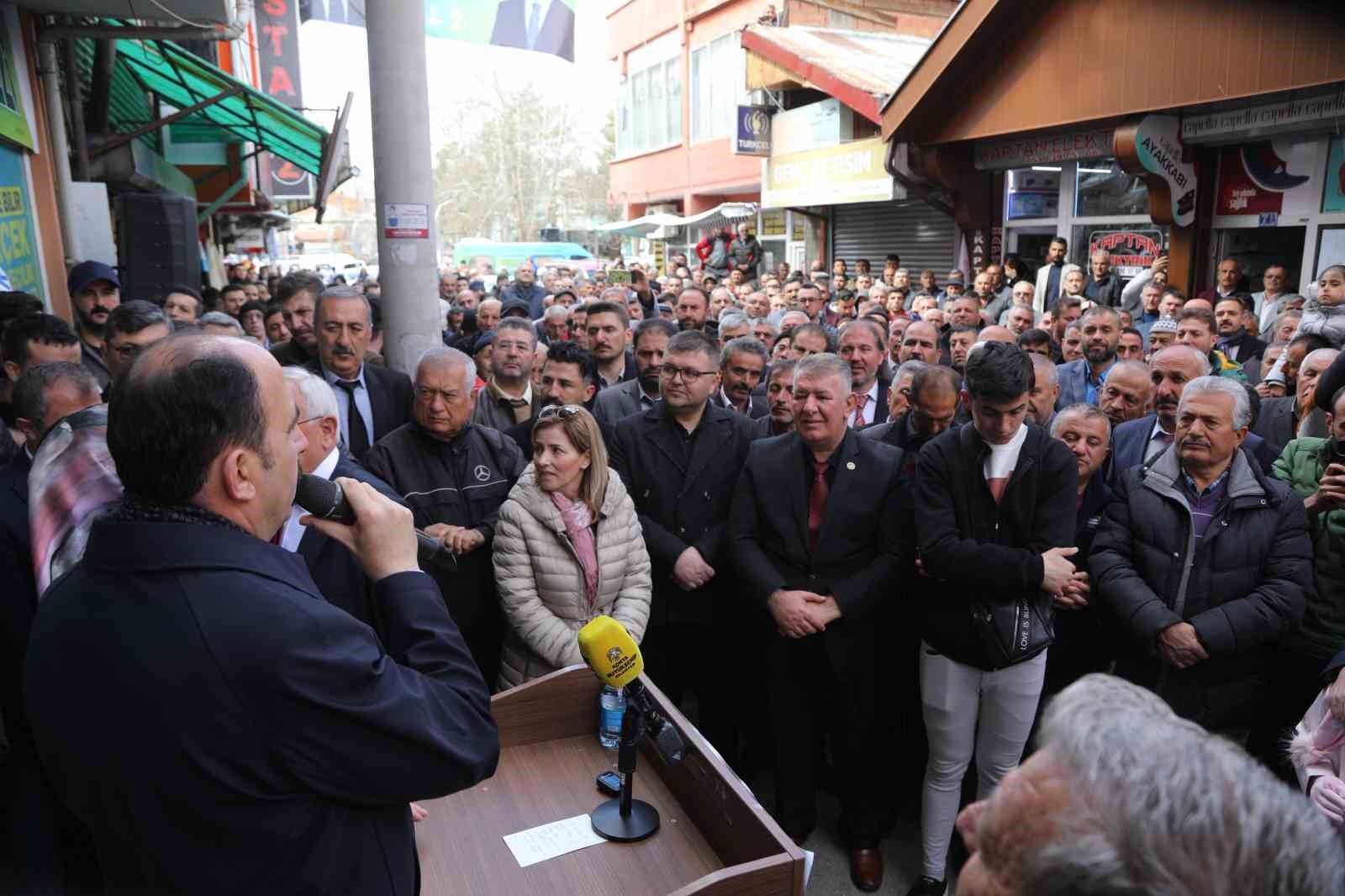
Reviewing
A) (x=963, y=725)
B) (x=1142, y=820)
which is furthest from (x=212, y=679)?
(x=963, y=725)

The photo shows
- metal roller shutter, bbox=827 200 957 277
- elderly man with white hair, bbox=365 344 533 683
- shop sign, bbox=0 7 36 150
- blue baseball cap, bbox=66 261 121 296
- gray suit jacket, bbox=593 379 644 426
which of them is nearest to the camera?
elderly man with white hair, bbox=365 344 533 683

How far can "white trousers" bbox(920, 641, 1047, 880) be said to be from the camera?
3346mm

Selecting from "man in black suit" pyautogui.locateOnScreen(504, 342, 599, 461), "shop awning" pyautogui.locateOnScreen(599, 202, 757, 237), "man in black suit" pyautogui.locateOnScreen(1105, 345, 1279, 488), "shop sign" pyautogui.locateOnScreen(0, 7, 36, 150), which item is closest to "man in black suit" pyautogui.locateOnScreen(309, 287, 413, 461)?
"man in black suit" pyautogui.locateOnScreen(504, 342, 599, 461)

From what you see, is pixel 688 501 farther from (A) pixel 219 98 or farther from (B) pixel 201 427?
(A) pixel 219 98

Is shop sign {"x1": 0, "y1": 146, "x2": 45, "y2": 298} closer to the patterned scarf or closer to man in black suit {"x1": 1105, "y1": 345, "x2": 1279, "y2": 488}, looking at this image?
the patterned scarf

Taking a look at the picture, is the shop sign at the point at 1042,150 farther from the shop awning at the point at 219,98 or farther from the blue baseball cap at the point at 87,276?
the blue baseball cap at the point at 87,276

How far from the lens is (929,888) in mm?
3422

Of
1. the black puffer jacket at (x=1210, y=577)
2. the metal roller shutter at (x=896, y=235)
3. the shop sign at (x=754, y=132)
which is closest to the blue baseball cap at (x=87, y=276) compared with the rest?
the black puffer jacket at (x=1210, y=577)

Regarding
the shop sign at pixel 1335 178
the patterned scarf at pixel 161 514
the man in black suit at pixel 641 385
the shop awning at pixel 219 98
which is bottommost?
the man in black suit at pixel 641 385

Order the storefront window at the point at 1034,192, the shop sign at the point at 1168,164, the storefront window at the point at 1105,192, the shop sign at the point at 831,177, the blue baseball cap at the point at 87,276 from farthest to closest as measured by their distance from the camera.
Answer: the shop sign at the point at 831,177, the storefront window at the point at 1034,192, the storefront window at the point at 1105,192, the shop sign at the point at 1168,164, the blue baseball cap at the point at 87,276

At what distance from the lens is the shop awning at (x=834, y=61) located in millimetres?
13719

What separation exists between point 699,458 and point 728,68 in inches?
815

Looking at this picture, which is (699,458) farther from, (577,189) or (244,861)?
(577,189)

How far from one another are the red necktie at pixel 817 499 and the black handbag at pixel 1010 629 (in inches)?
27.1
